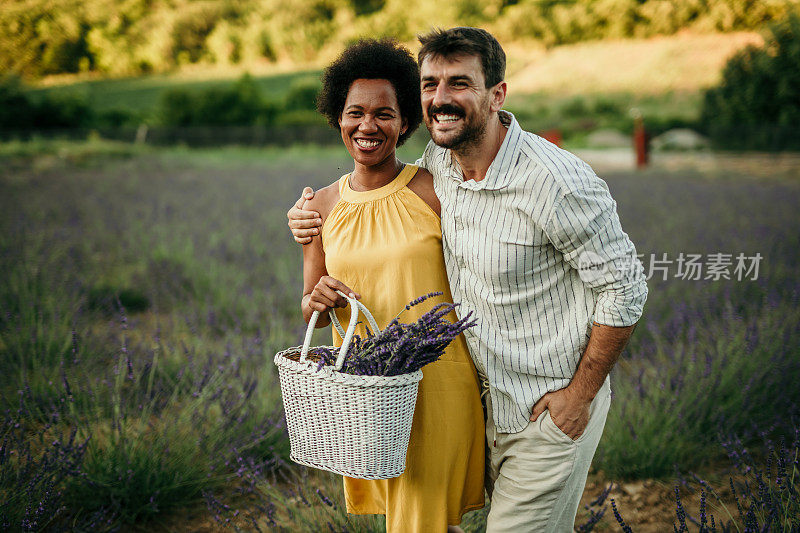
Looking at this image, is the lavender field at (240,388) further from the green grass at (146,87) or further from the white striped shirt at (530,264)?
the green grass at (146,87)

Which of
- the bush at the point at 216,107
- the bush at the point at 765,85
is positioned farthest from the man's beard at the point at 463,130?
the bush at the point at 216,107

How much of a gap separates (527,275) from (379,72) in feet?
2.58

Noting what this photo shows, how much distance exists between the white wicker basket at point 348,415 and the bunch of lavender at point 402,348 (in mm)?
44

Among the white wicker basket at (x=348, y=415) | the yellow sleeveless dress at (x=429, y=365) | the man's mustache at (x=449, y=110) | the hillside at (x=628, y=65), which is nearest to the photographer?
the white wicker basket at (x=348, y=415)

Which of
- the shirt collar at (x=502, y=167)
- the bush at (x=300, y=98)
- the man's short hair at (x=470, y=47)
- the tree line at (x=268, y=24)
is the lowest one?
the shirt collar at (x=502, y=167)

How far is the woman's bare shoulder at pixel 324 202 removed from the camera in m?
2.02

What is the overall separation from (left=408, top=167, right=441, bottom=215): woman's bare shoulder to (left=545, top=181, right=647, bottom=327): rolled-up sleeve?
42cm

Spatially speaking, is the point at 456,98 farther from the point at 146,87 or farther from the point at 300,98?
the point at 146,87

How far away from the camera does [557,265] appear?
5.61 ft

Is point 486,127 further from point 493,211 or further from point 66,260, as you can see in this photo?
point 66,260

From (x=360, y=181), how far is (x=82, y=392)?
174cm

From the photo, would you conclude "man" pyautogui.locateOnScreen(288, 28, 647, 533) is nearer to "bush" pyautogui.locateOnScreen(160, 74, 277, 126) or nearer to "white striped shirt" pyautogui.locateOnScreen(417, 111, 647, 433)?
"white striped shirt" pyautogui.locateOnScreen(417, 111, 647, 433)

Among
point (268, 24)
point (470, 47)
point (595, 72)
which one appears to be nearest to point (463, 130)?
point (470, 47)

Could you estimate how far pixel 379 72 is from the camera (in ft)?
6.33
